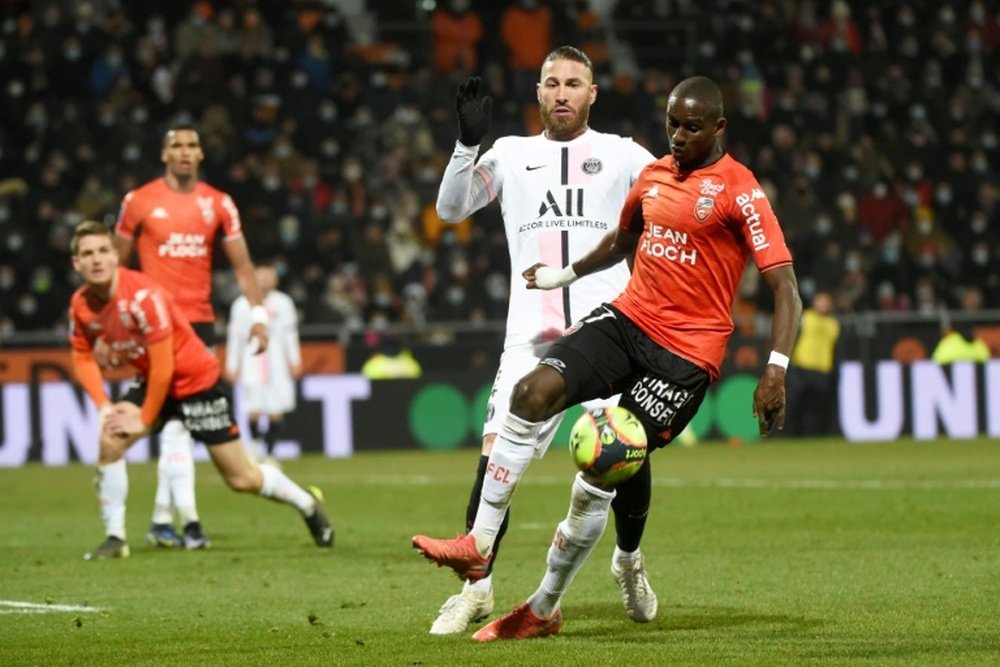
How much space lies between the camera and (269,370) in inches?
773

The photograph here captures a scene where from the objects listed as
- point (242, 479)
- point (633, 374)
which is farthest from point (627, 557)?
point (242, 479)

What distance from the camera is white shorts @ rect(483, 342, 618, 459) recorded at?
25.7ft

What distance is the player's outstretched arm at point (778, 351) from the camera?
671 cm

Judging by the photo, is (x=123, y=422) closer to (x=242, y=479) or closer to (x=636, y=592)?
(x=242, y=479)

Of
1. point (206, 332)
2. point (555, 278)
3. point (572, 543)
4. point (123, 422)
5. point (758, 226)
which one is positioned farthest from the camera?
point (206, 332)

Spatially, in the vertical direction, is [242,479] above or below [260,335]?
below

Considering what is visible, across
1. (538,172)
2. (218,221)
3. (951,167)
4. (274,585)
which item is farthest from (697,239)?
(951,167)

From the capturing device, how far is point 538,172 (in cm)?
830

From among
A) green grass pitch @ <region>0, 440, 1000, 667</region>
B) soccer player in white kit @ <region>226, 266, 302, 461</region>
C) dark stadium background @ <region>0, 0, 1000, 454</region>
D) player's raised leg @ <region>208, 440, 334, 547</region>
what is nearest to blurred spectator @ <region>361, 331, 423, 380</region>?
dark stadium background @ <region>0, 0, 1000, 454</region>

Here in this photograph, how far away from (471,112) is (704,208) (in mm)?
1144

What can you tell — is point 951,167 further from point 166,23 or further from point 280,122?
point 166,23

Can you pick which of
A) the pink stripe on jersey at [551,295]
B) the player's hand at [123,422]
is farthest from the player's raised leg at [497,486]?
the player's hand at [123,422]

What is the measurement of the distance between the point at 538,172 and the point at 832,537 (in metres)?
4.36

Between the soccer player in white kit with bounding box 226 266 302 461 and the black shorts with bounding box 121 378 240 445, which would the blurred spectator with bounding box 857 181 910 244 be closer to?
the soccer player in white kit with bounding box 226 266 302 461
